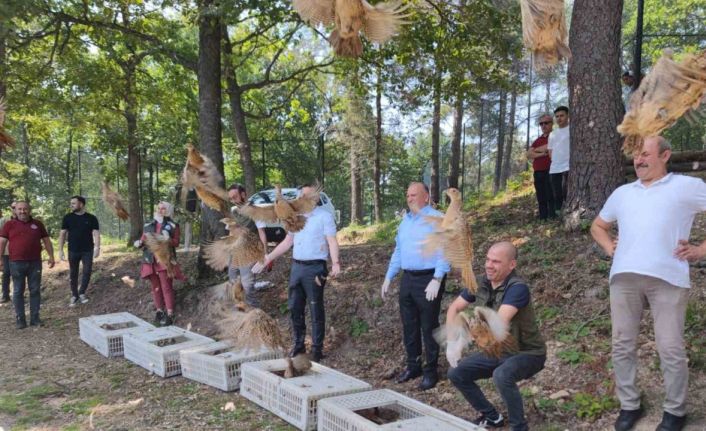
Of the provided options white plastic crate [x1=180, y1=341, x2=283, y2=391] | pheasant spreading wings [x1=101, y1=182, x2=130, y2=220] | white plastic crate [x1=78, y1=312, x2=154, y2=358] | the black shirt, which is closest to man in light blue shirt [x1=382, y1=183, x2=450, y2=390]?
white plastic crate [x1=180, y1=341, x2=283, y2=391]

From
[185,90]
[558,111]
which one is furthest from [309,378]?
[185,90]

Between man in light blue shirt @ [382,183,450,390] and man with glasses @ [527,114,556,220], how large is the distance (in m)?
3.37

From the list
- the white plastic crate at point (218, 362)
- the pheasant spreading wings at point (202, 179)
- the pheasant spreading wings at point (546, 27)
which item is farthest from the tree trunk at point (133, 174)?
the pheasant spreading wings at point (546, 27)

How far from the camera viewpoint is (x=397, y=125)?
72.7 feet

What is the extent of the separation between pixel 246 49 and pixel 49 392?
417 inches

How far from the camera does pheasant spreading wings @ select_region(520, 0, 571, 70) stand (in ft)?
6.00

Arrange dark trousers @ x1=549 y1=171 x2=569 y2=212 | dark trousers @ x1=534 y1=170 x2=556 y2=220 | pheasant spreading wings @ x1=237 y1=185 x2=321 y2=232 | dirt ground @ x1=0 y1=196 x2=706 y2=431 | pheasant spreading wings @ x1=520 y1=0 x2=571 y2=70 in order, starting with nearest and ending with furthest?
1. pheasant spreading wings @ x1=520 y1=0 x2=571 y2=70
2. pheasant spreading wings @ x1=237 y1=185 x2=321 y2=232
3. dirt ground @ x1=0 y1=196 x2=706 y2=431
4. dark trousers @ x1=549 y1=171 x2=569 y2=212
5. dark trousers @ x1=534 y1=170 x2=556 y2=220

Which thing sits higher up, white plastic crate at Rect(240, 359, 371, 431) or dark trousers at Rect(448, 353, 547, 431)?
dark trousers at Rect(448, 353, 547, 431)

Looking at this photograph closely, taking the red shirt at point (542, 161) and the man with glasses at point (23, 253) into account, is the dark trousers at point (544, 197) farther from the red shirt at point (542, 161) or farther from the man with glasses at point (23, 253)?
the man with glasses at point (23, 253)

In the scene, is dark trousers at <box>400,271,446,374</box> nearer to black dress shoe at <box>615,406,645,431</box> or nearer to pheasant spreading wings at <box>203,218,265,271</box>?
pheasant spreading wings at <box>203,218,265,271</box>

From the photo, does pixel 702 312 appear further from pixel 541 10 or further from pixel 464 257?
pixel 541 10

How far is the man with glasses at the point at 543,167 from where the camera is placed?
22.7 feet

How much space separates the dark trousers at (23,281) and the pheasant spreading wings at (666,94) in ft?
24.6

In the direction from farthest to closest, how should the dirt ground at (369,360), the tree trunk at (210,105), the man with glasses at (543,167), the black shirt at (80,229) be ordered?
the black shirt at (80,229)
the tree trunk at (210,105)
the man with glasses at (543,167)
the dirt ground at (369,360)
